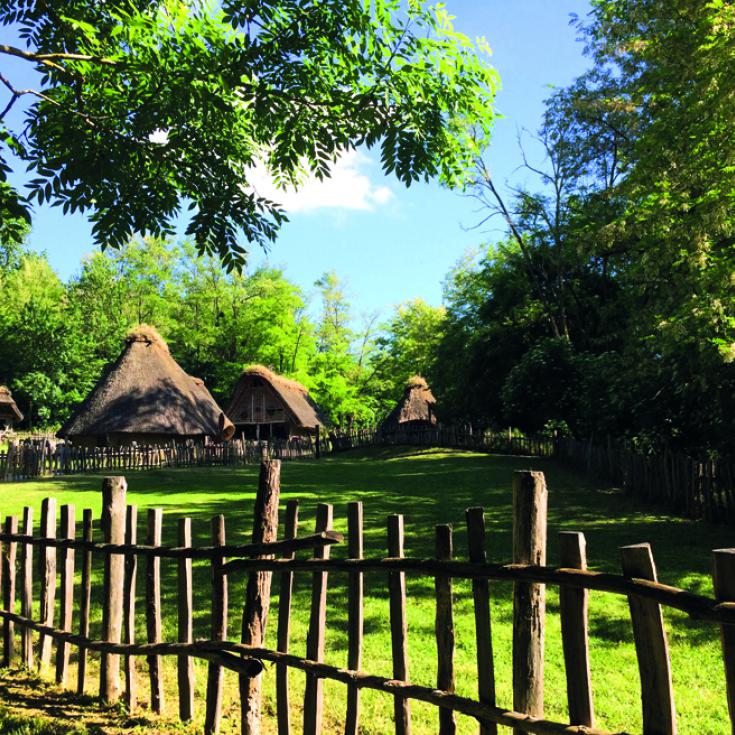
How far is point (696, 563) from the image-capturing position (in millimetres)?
8383

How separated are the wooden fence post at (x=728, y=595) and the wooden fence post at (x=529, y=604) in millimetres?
737

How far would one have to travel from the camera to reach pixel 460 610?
6.52 metres

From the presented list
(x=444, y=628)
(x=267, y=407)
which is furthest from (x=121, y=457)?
(x=444, y=628)

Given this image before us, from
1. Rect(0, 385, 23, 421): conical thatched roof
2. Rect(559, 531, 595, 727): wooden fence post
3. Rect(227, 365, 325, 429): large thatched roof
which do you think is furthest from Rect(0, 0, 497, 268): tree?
Rect(0, 385, 23, 421): conical thatched roof

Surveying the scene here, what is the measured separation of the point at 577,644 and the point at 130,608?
318 cm

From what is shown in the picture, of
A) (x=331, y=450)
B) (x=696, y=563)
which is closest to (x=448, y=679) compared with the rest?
(x=696, y=563)

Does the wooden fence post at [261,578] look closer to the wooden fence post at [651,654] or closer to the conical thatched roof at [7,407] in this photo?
the wooden fence post at [651,654]

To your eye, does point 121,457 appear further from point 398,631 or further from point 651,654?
point 651,654

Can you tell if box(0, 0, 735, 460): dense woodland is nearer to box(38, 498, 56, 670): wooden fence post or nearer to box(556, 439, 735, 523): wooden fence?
box(556, 439, 735, 523): wooden fence

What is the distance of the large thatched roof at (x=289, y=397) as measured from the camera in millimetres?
42281

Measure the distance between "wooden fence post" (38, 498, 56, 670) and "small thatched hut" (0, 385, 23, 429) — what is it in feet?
160

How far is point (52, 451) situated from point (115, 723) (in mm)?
23060

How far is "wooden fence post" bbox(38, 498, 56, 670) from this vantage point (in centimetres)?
493

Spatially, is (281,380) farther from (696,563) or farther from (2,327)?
(696,563)
